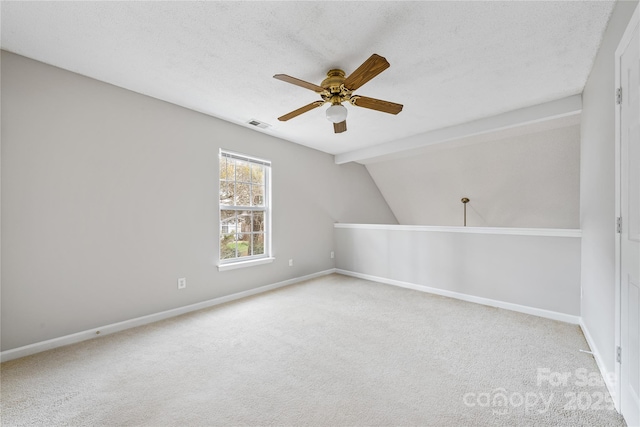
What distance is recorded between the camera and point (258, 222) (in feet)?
13.1

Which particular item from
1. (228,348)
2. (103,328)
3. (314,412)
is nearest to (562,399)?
(314,412)

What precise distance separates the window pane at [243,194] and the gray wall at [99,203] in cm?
39

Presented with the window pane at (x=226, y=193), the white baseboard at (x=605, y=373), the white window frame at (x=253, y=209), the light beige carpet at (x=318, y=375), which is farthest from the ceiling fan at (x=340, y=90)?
the white baseboard at (x=605, y=373)

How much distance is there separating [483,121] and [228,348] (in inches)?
149

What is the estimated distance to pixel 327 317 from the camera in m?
2.96

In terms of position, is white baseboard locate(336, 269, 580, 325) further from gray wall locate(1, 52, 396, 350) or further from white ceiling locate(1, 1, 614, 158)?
white ceiling locate(1, 1, 614, 158)

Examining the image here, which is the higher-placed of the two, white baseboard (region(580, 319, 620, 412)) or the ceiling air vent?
the ceiling air vent

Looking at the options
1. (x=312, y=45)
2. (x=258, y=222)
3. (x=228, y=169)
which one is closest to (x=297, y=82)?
(x=312, y=45)

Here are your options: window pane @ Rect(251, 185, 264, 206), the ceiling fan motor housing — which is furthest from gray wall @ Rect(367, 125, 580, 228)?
window pane @ Rect(251, 185, 264, 206)

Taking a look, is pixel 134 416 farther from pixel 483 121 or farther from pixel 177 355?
pixel 483 121

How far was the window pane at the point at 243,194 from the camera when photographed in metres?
3.75

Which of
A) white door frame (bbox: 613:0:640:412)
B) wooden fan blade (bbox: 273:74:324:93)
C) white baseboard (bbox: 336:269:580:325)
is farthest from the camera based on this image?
white baseboard (bbox: 336:269:580:325)

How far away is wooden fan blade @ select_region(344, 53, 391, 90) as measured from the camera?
5.63 ft

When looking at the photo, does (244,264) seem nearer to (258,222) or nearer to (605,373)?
(258,222)
